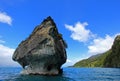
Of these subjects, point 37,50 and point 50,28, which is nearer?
point 37,50

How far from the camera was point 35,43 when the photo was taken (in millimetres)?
78812

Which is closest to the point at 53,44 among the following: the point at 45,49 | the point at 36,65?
the point at 45,49

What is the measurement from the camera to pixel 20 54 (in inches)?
3233

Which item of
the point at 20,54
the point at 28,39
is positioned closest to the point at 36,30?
the point at 28,39

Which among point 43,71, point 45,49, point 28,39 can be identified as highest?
point 28,39

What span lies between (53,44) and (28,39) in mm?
11570

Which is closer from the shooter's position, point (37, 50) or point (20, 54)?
point (37, 50)

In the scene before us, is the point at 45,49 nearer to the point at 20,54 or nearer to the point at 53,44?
the point at 53,44

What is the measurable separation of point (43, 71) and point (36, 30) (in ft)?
47.3

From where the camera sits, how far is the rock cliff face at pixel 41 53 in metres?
76.3

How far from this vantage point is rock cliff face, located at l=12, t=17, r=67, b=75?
250 feet

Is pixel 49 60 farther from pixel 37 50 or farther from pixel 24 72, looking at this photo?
pixel 24 72

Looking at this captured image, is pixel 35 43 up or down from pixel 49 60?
up

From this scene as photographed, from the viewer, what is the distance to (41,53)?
76125mm
